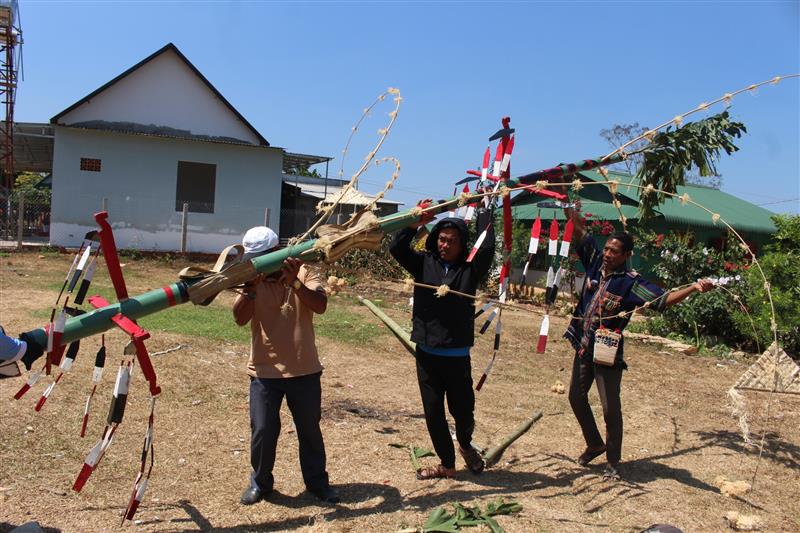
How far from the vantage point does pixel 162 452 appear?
4430 millimetres

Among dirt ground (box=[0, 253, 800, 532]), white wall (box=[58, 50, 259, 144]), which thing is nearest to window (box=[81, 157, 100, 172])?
white wall (box=[58, 50, 259, 144])

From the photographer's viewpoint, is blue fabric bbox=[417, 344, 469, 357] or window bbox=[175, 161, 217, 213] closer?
blue fabric bbox=[417, 344, 469, 357]

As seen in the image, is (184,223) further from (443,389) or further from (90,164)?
(443,389)

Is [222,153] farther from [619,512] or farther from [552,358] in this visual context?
[619,512]

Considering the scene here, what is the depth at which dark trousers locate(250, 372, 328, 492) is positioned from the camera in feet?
12.0

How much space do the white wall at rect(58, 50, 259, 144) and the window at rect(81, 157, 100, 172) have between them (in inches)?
55.8

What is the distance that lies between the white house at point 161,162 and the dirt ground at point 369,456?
9.54 metres

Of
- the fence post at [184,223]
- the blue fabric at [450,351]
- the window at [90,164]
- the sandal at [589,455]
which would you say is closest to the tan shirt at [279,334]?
the blue fabric at [450,351]

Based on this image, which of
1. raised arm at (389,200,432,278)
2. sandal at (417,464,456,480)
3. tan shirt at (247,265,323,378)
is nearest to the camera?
tan shirt at (247,265,323,378)

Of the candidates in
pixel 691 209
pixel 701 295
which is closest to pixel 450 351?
pixel 701 295

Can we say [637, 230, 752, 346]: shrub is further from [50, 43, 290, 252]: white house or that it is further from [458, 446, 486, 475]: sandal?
[50, 43, 290, 252]: white house

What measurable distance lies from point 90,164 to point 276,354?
15367 mm

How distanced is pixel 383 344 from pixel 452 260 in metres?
4.85

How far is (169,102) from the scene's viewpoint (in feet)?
59.9
